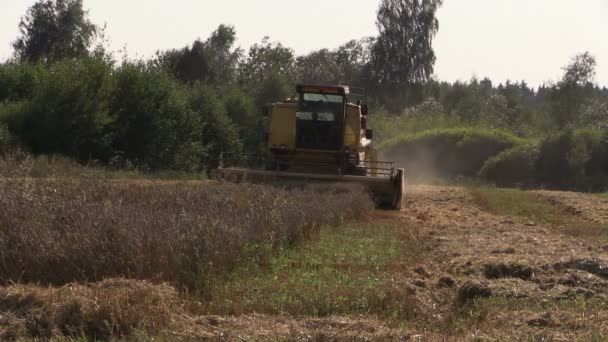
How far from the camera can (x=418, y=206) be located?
2466cm

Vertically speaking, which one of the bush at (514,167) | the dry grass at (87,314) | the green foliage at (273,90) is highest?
the green foliage at (273,90)

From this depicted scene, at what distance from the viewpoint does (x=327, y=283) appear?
10461 mm

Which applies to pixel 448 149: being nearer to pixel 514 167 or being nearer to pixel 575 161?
pixel 514 167

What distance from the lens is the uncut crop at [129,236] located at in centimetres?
1020

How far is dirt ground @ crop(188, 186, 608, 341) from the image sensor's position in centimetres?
822

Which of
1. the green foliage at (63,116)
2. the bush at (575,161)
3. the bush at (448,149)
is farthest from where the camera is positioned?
the bush at (448,149)

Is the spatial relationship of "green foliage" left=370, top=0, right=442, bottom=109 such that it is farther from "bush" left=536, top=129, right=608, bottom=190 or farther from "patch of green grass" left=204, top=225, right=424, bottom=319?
"patch of green grass" left=204, top=225, right=424, bottom=319

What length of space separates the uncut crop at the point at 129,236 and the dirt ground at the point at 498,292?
5.98 ft

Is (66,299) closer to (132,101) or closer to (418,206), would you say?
(418,206)

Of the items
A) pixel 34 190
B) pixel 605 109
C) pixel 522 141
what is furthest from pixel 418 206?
pixel 605 109

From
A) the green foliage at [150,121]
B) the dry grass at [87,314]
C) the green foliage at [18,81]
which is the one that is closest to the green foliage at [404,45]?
the green foliage at [150,121]

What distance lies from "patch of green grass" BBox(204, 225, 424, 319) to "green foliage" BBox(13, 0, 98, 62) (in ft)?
189

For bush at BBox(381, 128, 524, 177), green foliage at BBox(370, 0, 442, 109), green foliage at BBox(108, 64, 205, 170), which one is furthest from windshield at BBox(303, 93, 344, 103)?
green foliage at BBox(370, 0, 442, 109)

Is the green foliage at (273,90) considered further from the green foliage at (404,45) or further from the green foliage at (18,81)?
the green foliage at (18,81)
